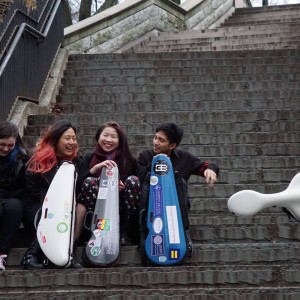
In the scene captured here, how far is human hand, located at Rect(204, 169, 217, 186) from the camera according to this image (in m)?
4.62

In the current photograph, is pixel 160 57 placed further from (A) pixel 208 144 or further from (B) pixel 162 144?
(B) pixel 162 144

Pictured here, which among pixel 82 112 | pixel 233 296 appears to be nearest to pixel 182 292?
pixel 233 296

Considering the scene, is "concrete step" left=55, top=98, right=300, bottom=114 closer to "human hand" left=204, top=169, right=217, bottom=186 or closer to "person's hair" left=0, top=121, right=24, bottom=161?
"person's hair" left=0, top=121, right=24, bottom=161

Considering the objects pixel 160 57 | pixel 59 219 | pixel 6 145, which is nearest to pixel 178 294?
pixel 59 219

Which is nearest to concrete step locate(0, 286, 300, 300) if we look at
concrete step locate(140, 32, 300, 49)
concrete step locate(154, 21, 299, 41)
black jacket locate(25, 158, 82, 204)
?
black jacket locate(25, 158, 82, 204)

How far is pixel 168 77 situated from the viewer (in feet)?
28.1

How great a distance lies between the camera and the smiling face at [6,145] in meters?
4.75

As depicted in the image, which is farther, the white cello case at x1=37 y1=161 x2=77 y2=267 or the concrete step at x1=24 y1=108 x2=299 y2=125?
the concrete step at x1=24 y1=108 x2=299 y2=125

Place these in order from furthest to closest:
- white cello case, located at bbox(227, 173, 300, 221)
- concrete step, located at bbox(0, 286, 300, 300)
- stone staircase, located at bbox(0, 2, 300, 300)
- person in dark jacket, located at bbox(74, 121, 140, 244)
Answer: person in dark jacket, located at bbox(74, 121, 140, 244), white cello case, located at bbox(227, 173, 300, 221), stone staircase, located at bbox(0, 2, 300, 300), concrete step, located at bbox(0, 286, 300, 300)

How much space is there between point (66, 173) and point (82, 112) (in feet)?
10.4

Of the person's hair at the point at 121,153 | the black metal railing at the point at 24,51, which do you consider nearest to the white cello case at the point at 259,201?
the person's hair at the point at 121,153

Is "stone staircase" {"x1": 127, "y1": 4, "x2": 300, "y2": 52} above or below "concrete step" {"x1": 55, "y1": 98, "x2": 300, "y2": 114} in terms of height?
above

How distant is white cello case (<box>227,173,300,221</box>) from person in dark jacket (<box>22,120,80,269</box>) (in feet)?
3.88

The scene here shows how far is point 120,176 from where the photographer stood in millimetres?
4734
